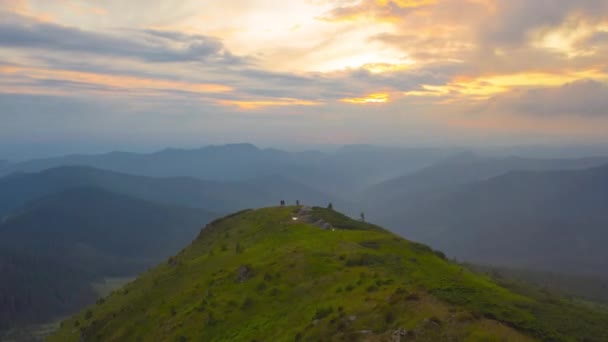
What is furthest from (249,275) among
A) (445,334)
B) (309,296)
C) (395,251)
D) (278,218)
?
(278,218)

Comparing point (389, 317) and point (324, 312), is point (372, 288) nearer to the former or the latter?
point (324, 312)

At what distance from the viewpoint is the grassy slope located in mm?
27172

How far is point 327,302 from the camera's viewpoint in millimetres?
34688

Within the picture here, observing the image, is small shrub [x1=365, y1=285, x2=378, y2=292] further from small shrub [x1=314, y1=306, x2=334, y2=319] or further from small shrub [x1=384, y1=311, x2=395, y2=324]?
small shrub [x1=384, y1=311, x2=395, y2=324]

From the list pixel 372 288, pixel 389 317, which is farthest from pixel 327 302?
pixel 389 317

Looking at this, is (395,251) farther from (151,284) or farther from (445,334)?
(151,284)

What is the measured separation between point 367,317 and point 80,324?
6426 cm

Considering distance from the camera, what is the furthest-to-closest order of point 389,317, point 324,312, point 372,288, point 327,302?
point 372,288 < point 327,302 < point 324,312 < point 389,317

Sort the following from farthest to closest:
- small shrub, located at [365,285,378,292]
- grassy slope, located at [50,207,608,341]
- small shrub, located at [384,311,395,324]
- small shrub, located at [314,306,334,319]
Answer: small shrub, located at [365,285,378,292] < small shrub, located at [314,306,334,319] < small shrub, located at [384,311,395,324] < grassy slope, located at [50,207,608,341]

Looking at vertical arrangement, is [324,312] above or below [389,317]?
below

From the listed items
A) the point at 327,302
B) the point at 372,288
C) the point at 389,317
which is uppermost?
the point at 389,317

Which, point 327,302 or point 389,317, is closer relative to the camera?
point 389,317

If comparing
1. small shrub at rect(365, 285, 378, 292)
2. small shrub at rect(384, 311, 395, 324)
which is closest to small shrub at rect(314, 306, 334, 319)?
small shrub at rect(365, 285, 378, 292)

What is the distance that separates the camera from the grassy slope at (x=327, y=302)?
27.2 metres
